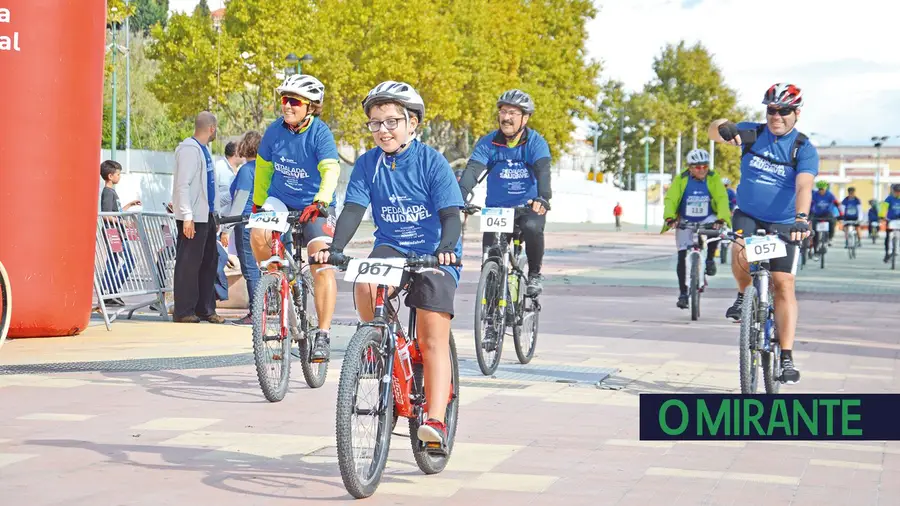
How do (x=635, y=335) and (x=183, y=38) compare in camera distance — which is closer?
(x=635, y=335)

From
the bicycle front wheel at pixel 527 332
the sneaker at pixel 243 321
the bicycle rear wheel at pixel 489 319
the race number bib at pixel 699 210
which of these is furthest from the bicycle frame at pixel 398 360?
the race number bib at pixel 699 210

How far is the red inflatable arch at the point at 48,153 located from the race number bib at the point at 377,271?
20.7 feet

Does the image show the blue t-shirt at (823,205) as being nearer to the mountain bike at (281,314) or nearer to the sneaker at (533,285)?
the sneaker at (533,285)

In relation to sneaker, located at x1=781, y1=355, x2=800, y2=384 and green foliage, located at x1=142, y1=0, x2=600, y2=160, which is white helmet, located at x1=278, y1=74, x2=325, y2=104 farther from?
green foliage, located at x1=142, y1=0, x2=600, y2=160

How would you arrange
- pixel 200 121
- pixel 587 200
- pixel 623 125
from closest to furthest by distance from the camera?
pixel 200 121 → pixel 587 200 → pixel 623 125

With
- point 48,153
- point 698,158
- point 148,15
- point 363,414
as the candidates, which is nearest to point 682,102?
point 148,15

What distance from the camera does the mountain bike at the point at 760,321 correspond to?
9.30 metres

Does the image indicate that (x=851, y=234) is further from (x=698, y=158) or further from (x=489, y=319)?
(x=489, y=319)

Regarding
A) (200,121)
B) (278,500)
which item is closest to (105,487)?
(278,500)

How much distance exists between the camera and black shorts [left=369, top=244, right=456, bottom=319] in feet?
21.2

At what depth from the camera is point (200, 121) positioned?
536 inches

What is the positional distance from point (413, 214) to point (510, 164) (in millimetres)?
4429

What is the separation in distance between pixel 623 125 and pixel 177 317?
294 ft

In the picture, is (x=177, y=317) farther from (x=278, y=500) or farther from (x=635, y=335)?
(x=278, y=500)
